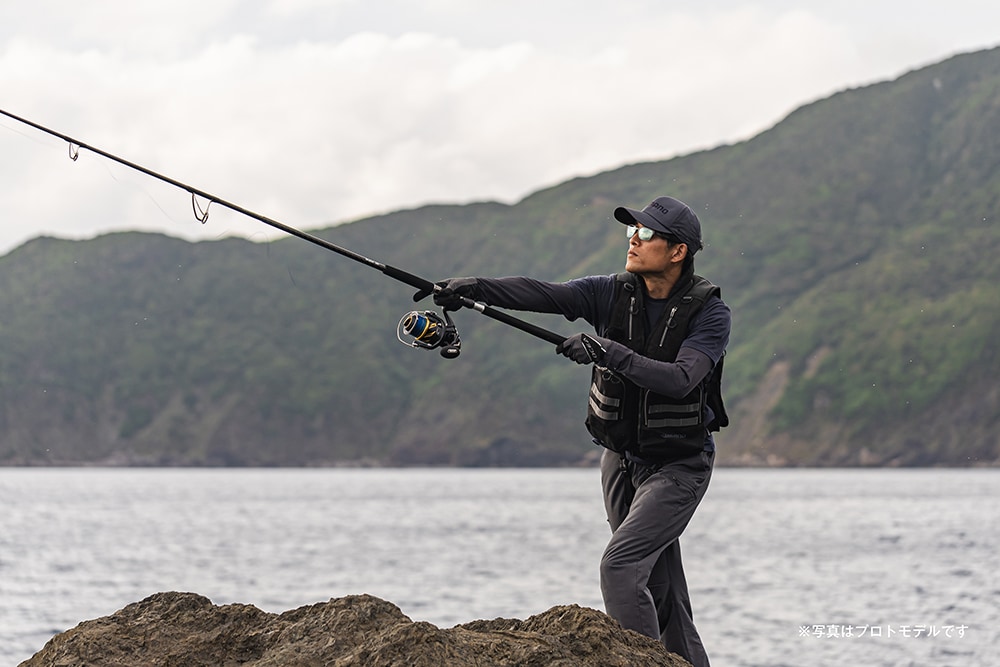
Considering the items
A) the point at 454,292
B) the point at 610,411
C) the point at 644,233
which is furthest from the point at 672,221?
the point at 454,292

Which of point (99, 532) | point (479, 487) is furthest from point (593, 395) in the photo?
point (479, 487)

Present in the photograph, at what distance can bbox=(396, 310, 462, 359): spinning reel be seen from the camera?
7.12 meters

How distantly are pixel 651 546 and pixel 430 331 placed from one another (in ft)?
5.46

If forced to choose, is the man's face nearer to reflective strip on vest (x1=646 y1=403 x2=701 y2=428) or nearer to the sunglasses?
the sunglasses

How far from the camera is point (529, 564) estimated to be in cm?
4641

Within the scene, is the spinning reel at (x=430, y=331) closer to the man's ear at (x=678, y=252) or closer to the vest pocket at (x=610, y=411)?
the vest pocket at (x=610, y=411)

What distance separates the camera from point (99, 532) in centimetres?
7425

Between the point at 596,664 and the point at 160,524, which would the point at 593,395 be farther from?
the point at 160,524

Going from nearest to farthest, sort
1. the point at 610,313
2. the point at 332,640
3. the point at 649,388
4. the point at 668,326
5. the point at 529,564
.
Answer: the point at 332,640, the point at 649,388, the point at 668,326, the point at 610,313, the point at 529,564

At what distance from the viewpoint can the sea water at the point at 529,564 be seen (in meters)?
27.7

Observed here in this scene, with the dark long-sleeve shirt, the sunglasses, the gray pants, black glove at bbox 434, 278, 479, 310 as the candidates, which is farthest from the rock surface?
the sunglasses

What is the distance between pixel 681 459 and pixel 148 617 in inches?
108

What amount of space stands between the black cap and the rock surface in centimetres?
206

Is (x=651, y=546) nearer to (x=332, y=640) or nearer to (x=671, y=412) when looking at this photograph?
(x=671, y=412)
